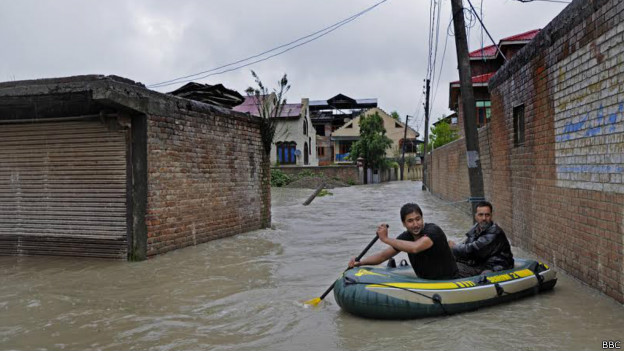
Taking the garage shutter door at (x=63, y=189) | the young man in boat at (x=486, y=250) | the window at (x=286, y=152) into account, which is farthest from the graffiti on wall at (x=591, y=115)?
the window at (x=286, y=152)

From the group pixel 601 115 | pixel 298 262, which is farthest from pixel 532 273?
pixel 298 262

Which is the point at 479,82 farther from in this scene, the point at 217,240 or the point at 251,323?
the point at 251,323

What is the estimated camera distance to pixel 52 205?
A: 8797 millimetres

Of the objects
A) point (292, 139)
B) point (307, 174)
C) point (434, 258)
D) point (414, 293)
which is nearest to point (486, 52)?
point (307, 174)

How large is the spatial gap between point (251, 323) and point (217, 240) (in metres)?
5.56

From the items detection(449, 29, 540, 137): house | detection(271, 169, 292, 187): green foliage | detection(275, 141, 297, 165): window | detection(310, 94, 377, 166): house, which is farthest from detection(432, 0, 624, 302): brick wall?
detection(310, 94, 377, 166): house

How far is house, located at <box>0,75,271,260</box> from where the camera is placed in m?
8.31

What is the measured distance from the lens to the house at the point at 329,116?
180 feet

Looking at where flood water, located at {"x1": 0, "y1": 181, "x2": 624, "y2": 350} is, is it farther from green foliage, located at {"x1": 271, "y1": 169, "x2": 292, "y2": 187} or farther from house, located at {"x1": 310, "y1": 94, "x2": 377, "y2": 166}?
house, located at {"x1": 310, "y1": 94, "x2": 377, "y2": 166}

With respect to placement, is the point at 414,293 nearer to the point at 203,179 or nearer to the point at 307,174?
the point at 203,179

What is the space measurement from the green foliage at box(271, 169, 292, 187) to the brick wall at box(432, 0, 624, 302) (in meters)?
24.5

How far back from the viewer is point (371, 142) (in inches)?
1726

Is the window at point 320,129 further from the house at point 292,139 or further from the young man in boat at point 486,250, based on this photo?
the young man in boat at point 486,250

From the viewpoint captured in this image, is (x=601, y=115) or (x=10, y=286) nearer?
(x=601, y=115)
